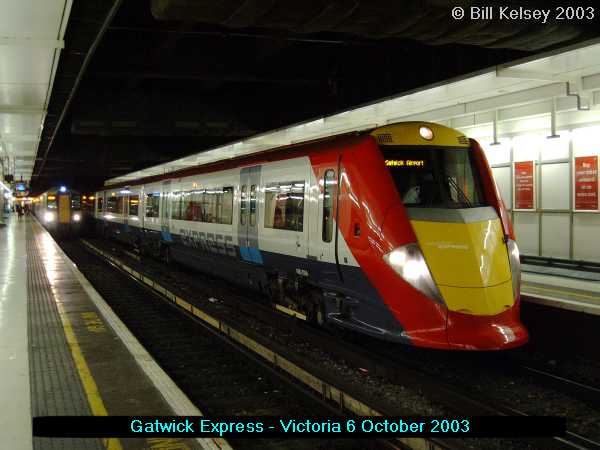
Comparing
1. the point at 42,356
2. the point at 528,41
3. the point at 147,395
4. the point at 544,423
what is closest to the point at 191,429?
the point at 147,395

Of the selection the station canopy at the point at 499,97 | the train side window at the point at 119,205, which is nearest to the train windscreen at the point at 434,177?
the station canopy at the point at 499,97

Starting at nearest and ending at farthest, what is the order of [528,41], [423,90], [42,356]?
[42,356]
[528,41]
[423,90]

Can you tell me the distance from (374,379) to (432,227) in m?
1.83

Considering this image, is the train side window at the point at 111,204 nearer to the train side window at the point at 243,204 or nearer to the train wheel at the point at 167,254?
the train wheel at the point at 167,254

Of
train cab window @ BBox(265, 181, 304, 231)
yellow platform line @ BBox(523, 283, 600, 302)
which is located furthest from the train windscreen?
yellow platform line @ BBox(523, 283, 600, 302)

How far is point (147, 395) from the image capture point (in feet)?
16.8

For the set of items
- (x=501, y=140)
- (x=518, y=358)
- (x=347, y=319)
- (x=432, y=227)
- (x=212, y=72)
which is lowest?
(x=518, y=358)

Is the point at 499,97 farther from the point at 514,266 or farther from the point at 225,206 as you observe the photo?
the point at 225,206

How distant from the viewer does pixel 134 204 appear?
20719 mm

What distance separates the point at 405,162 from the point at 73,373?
4.30m

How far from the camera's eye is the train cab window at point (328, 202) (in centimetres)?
756

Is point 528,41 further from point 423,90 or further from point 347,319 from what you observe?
point 347,319

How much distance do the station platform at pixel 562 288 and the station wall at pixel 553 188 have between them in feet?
2.16

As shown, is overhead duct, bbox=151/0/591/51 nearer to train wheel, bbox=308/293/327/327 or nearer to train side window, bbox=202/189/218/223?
train wheel, bbox=308/293/327/327
